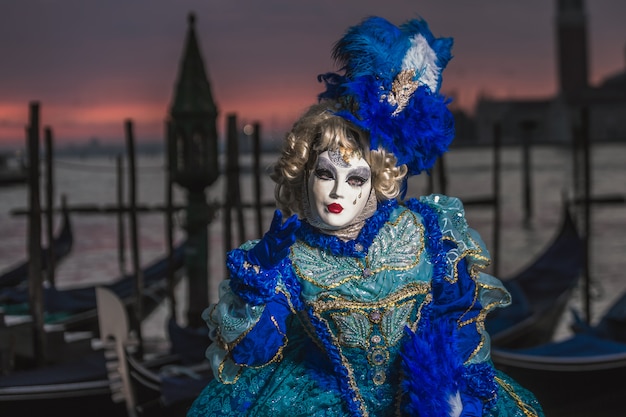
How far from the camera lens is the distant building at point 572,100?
58812 mm

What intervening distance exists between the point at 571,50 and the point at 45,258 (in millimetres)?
56920

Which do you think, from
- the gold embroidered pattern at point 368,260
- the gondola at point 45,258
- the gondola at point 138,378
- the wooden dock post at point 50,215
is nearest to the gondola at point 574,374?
the gondola at point 138,378

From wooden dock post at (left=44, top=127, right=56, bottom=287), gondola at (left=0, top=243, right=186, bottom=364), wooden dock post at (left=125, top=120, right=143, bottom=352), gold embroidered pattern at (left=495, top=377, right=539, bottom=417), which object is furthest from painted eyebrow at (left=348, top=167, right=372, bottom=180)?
wooden dock post at (left=44, top=127, right=56, bottom=287)

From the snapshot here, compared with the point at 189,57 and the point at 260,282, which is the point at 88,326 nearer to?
the point at 189,57

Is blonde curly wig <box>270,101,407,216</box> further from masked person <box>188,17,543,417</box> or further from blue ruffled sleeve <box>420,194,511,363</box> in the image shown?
blue ruffled sleeve <box>420,194,511,363</box>

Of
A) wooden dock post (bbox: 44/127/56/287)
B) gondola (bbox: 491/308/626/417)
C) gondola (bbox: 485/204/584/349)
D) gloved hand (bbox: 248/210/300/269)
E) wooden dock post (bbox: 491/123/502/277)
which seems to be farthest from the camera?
wooden dock post (bbox: 491/123/502/277)

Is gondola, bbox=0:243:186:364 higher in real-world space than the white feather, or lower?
lower

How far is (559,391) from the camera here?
422cm

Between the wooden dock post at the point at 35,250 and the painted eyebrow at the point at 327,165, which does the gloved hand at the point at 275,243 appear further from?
the wooden dock post at the point at 35,250

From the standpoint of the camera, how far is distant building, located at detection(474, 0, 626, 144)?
58812mm

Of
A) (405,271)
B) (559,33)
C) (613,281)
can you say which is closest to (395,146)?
(405,271)

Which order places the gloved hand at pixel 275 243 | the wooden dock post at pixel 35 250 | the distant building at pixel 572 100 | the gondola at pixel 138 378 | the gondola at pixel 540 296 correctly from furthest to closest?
the distant building at pixel 572 100 < the gondola at pixel 540 296 < the wooden dock post at pixel 35 250 < the gondola at pixel 138 378 < the gloved hand at pixel 275 243

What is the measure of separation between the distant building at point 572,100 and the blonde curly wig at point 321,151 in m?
55.1

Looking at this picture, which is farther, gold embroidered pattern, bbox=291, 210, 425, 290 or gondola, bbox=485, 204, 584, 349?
gondola, bbox=485, 204, 584, 349
